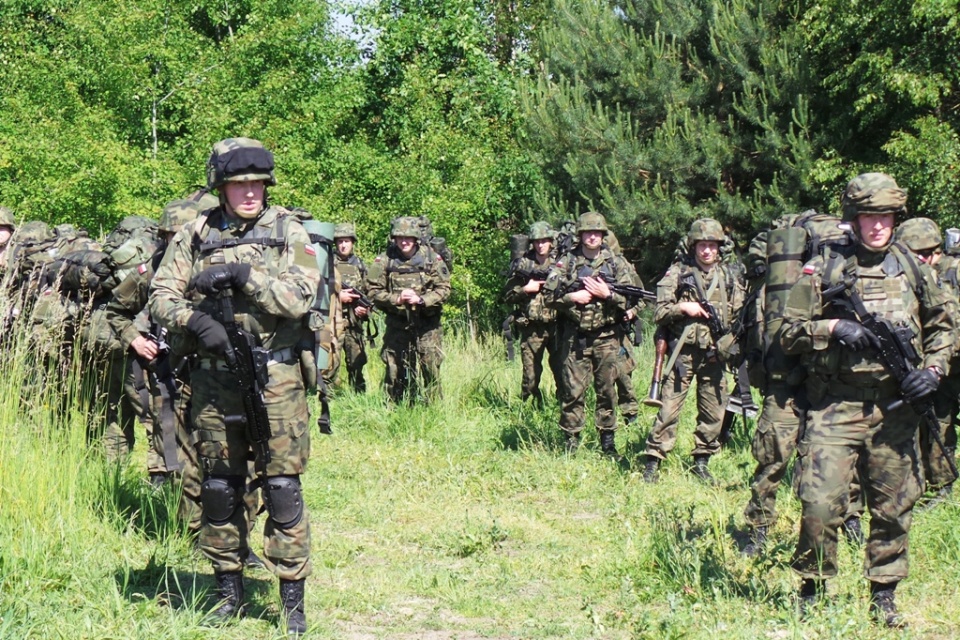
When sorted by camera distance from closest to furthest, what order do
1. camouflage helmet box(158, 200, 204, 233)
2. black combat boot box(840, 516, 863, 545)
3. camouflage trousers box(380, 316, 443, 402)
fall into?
camouflage helmet box(158, 200, 204, 233), black combat boot box(840, 516, 863, 545), camouflage trousers box(380, 316, 443, 402)

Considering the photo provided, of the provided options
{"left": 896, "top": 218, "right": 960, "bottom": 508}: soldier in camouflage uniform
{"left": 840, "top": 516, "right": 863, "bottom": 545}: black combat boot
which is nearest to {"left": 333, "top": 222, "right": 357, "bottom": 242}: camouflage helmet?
{"left": 896, "top": 218, "right": 960, "bottom": 508}: soldier in camouflage uniform

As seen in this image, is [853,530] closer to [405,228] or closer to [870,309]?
[870,309]

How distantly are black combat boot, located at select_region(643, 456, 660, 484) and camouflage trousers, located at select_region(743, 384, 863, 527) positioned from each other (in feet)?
6.11

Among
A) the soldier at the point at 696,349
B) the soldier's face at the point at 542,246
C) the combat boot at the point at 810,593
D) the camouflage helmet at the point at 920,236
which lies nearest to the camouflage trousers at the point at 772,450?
the combat boot at the point at 810,593

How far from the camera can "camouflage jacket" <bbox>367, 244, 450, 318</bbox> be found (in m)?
11.7

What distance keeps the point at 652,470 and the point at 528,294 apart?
10.6 feet

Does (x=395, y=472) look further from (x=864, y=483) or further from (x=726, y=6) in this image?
(x=726, y=6)

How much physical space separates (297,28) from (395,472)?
527 inches

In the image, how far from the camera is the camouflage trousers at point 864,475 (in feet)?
17.1

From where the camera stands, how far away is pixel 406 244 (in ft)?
38.6

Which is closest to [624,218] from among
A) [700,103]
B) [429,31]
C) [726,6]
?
[700,103]

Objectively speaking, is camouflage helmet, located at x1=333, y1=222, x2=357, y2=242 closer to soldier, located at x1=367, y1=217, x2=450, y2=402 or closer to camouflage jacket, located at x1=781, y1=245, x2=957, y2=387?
soldier, located at x1=367, y1=217, x2=450, y2=402

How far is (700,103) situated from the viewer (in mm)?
18219

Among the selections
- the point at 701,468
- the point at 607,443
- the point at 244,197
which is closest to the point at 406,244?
the point at 607,443
